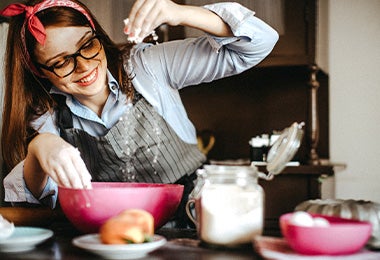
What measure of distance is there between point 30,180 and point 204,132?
5.57ft

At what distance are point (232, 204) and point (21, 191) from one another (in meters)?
0.67

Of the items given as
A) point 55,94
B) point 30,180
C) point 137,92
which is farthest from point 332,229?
point 55,94

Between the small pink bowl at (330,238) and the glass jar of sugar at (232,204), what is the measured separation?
11cm

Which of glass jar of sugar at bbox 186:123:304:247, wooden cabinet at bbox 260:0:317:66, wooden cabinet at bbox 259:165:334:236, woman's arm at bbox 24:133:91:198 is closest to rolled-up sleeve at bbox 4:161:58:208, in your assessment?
woman's arm at bbox 24:133:91:198

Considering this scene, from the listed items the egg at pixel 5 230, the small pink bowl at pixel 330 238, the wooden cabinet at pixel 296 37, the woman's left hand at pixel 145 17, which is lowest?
the egg at pixel 5 230

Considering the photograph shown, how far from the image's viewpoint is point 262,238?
891 millimetres

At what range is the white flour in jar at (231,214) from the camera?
91 centimetres

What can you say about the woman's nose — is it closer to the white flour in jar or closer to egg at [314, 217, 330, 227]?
the white flour in jar

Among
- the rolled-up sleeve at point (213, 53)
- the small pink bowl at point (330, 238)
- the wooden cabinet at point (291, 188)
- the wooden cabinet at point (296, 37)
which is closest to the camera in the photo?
the small pink bowl at point (330, 238)

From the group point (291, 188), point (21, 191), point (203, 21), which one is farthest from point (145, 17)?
point (291, 188)

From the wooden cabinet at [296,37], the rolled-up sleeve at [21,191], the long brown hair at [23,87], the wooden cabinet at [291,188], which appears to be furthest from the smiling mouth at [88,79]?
the wooden cabinet at [296,37]

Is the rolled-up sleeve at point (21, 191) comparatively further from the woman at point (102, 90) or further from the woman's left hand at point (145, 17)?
the woman's left hand at point (145, 17)

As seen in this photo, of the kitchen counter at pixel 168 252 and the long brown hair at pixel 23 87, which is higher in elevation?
the long brown hair at pixel 23 87

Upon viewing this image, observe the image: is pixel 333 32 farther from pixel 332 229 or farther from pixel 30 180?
pixel 332 229
